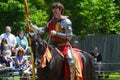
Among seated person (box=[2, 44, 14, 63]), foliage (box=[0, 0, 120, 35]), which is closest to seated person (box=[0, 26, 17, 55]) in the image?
seated person (box=[2, 44, 14, 63])

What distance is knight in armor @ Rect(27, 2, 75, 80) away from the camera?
10883 mm

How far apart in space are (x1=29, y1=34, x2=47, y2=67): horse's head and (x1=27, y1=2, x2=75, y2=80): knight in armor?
0.55 meters

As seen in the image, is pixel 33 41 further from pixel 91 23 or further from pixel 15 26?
pixel 91 23

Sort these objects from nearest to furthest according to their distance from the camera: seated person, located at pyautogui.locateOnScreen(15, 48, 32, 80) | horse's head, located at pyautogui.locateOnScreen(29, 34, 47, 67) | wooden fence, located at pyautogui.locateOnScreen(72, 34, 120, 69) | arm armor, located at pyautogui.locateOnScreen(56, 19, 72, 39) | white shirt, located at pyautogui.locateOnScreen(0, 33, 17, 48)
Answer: horse's head, located at pyautogui.locateOnScreen(29, 34, 47, 67) → arm armor, located at pyautogui.locateOnScreen(56, 19, 72, 39) → seated person, located at pyautogui.locateOnScreen(15, 48, 32, 80) → white shirt, located at pyautogui.locateOnScreen(0, 33, 17, 48) → wooden fence, located at pyautogui.locateOnScreen(72, 34, 120, 69)

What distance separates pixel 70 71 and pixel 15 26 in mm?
16733

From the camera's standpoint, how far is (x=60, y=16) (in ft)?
36.4

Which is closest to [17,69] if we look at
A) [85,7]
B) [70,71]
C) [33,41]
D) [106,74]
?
[70,71]

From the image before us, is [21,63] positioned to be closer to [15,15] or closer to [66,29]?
[66,29]

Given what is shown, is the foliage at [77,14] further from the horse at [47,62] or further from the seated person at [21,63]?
the horse at [47,62]

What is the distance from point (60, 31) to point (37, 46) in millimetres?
1146

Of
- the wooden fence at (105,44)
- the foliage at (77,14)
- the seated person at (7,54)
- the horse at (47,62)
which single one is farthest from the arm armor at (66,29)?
the wooden fence at (105,44)

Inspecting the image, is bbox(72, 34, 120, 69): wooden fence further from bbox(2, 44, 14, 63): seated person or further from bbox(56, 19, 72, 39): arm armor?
bbox(56, 19, 72, 39): arm armor

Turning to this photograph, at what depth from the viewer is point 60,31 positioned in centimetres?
1102

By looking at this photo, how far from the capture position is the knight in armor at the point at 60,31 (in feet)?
35.7
